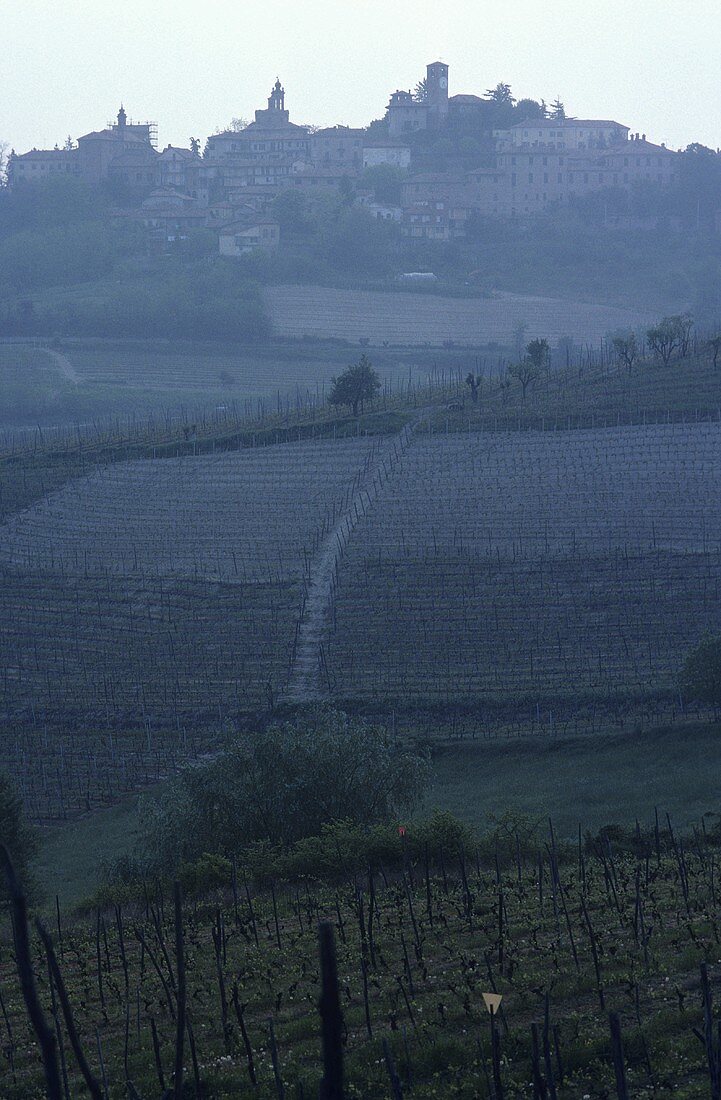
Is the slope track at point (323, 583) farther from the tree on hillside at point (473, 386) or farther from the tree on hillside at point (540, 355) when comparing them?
the tree on hillside at point (540, 355)

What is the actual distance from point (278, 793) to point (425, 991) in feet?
30.7

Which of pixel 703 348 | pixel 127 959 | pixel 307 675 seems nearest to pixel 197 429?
pixel 703 348

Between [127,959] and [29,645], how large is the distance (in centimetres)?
1969

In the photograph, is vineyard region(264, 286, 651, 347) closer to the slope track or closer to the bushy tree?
the slope track

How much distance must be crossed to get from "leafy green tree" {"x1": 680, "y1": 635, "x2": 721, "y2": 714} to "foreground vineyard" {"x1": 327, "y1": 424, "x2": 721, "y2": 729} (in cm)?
86

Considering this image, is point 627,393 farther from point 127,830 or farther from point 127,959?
point 127,959

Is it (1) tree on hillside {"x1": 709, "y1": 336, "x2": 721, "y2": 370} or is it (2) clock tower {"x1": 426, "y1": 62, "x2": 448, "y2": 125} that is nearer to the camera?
(1) tree on hillside {"x1": 709, "y1": 336, "x2": 721, "y2": 370}

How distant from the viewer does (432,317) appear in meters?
92.6

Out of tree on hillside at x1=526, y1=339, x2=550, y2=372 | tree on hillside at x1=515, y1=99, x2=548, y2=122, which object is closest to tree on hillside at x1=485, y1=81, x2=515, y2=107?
tree on hillside at x1=515, y1=99, x2=548, y2=122

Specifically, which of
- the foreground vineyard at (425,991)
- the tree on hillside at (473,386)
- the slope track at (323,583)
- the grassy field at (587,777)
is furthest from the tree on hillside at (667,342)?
the foreground vineyard at (425,991)

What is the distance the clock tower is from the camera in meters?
135

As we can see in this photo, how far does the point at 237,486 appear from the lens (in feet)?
141

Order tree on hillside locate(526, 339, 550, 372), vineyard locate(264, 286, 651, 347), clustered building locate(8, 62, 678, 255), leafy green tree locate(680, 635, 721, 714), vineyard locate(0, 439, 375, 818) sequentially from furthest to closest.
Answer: clustered building locate(8, 62, 678, 255) → vineyard locate(264, 286, 651, 347) → tree on hillside locate(526, 339, 550, 372) → vineyard locate(0, 439, 375, 818) → leafy green tree locate(680, 635, 721, 714)

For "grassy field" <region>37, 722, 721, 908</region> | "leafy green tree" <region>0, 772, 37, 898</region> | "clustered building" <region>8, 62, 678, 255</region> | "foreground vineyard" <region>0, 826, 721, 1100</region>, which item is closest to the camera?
"foreground vineyard" <region>0, 826, 721, 1100</region>
